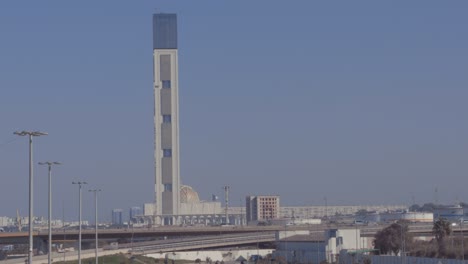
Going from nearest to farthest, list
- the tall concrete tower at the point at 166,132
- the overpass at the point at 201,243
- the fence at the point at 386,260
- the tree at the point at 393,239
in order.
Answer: the fence at the point at 386,260 → the tree at the point at 393,239 → the overpass at the point at 201,243 → the tall concrete tower at the point at 166,132

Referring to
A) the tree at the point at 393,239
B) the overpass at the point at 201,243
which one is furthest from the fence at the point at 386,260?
the overpass at the point at 201,243

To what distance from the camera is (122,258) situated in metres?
92.3

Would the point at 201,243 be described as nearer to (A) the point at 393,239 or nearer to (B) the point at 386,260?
(A) the point at 393,239

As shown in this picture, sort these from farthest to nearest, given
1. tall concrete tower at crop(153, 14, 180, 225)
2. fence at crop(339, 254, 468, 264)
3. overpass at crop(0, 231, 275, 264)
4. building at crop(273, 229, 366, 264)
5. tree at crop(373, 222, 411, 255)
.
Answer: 1. tall concrete tower at crop(153, 14, 180, 225)
2. overpass at crop(0, 231, 275, 264)
3. building at crop(273, 229, 366, 264)
4. tree at crop(373, 222, 411, 255)
5. fence at crop(339, 254, 468, 264)

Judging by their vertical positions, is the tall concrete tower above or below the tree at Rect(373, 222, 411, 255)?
above

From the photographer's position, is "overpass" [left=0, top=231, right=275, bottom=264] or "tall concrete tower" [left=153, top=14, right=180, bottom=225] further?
"tall concrete tower" [left=153, top=14, right=180, bottom=225]

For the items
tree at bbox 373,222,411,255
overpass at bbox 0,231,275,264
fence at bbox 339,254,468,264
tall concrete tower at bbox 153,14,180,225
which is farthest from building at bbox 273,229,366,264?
tall concrete tower at bbox 153,14,180,225

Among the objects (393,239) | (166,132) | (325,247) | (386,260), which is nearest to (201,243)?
(325,247)

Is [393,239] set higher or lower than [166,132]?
lower

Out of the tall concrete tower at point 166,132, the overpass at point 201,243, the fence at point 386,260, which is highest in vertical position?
the tall concrete tower at point 166,132

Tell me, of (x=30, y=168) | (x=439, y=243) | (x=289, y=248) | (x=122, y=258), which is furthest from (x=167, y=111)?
(x=30, y=168)

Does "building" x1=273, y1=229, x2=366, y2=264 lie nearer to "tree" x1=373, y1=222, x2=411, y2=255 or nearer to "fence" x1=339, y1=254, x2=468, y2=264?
"tree" x1=373, y1=222, x2=411, y2=255

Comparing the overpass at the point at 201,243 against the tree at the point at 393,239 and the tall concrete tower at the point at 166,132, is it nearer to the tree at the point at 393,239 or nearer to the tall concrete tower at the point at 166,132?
the tree at the point at 393,239

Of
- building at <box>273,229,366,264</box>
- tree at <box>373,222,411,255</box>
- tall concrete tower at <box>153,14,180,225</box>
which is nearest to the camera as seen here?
tree at <box>373,222,411,255</box>
